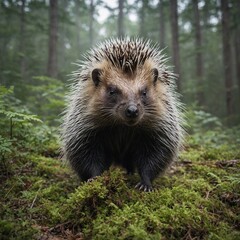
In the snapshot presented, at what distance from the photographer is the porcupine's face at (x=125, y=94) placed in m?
4.65

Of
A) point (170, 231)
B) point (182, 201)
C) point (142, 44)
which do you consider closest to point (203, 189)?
point (182, 201)

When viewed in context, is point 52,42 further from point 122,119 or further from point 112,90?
point 122,119

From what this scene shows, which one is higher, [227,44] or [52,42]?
[52,42]

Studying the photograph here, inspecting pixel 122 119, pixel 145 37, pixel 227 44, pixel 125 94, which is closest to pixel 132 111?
pixel 122 119

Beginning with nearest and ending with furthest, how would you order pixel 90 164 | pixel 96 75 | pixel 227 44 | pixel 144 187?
1. pixel 144 187
2. pixel 90 164
3. pixel 96 75
4. pixel 227 44

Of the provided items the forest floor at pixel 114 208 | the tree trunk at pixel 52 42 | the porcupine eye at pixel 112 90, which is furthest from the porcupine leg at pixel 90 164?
the tree trunk at pixel 52 42

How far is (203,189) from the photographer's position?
4.70 meters

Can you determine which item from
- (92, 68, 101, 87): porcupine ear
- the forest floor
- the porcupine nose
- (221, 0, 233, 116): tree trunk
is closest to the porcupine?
(92, 68, 101, 87): porcupine ear

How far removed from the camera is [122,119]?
4645mm

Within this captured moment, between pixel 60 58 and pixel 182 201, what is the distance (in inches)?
1840

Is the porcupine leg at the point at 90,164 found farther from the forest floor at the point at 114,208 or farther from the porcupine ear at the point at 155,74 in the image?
the porcupine ear at the point at 155,74

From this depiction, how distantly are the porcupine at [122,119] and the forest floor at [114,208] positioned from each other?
1.67ft

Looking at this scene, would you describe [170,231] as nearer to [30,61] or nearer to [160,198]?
[160,198]

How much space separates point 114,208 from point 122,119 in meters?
1.36
